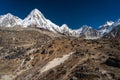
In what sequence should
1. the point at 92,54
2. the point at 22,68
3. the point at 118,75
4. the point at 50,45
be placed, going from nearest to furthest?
the point at 118,75 < the point at 92,54 < the point at 22,68 < the point at 50,45

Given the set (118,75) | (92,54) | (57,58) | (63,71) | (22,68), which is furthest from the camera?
(22,68)

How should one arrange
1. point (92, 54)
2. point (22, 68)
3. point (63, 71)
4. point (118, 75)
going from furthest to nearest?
1. point (22, 68)
2. point (92, 54)
3. point (63, 71)
4. point (118, 75)

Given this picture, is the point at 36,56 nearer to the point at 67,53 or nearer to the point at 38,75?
the point at 67,53

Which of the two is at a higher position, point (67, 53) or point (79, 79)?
point (67, 53)

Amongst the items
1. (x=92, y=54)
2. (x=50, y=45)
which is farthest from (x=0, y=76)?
(x=92, y=54)

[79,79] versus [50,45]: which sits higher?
[50,45]

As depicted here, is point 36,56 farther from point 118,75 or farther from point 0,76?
point 118,75

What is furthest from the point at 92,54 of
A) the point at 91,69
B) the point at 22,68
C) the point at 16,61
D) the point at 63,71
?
the point at 16,61

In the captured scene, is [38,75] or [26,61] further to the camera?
[26,61]

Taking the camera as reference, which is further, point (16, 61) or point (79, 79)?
point (16, 61)
